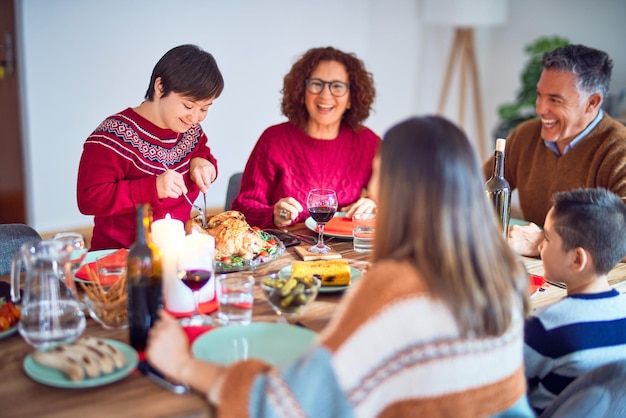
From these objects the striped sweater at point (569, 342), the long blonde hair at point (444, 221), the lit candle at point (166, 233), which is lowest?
the striped sweater at point (569, 342)

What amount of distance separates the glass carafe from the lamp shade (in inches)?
171

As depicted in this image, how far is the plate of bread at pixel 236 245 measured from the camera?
1902 millimetres

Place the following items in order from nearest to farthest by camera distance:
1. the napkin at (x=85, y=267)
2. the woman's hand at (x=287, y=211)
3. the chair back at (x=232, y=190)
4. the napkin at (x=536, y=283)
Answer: the napkin at (x=85, y=267)
the napkin at (x=536, y=283)
the woman's hand at (x=287, y=211)
the chair back at (x=232, y=190)

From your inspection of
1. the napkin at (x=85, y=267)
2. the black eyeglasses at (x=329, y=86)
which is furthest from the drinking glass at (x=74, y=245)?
the black eyeglasses at (x=329, y=86)

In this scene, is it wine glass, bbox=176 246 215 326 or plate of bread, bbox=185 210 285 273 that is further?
plate of bread, bbox=185 210 285 273

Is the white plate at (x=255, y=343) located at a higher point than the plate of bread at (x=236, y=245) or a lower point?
lower

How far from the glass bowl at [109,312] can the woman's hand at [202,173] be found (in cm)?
80

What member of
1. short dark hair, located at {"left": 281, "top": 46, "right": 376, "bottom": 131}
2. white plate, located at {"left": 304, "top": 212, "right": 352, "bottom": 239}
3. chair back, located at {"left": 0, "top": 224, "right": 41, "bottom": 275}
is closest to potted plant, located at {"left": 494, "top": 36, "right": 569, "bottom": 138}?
short dark hair, located at {"left": 281, "top": 46, "right": 376, "bottom": 131}

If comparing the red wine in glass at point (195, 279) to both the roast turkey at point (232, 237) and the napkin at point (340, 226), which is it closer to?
the roast turkey at point (232, 237)

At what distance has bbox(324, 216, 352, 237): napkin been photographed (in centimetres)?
232

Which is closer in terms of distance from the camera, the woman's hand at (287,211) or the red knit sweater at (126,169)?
the red knit sweater at (126,169)

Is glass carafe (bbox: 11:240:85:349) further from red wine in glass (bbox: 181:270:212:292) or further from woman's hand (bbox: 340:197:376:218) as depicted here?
woman's hand (bbox: 340:197:376:218)

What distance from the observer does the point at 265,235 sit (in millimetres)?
2135

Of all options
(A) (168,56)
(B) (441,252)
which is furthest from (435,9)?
(B) (441,252)
